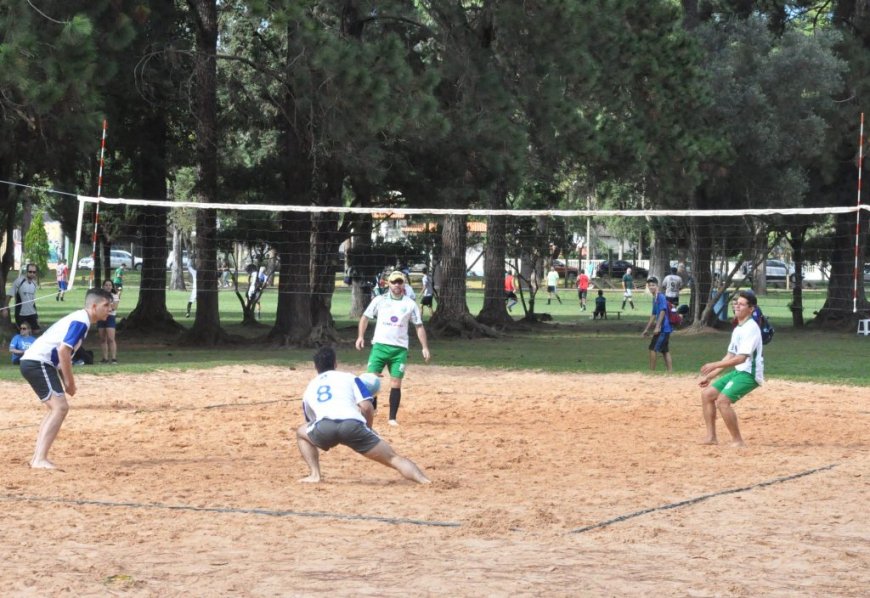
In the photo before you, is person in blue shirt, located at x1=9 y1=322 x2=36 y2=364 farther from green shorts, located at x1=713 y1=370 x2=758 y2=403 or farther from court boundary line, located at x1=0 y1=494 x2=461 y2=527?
green shorts, located at x1=713 y1=370 x2=758 y2=403

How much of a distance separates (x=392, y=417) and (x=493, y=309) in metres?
18.2

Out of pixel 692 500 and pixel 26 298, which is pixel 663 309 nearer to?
pixel 692 500

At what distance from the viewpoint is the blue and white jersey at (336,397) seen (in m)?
9.27

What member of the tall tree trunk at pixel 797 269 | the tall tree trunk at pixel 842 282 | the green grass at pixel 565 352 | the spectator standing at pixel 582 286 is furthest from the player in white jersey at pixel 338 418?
the spectator standing at pixel 582 286

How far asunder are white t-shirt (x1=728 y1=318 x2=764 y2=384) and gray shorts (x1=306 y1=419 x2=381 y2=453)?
13.2ft

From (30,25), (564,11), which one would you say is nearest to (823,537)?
(30,25)

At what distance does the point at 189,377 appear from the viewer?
18266 millimetres

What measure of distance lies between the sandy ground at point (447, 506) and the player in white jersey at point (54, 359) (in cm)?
33

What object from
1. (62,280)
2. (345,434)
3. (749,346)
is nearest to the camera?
(345,434)

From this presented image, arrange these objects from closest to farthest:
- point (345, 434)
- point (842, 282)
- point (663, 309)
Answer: point (345, 434) → point (663, 309) → point (842, 282)

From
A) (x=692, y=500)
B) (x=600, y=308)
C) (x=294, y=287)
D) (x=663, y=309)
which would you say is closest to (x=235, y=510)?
(x=692, y=500)

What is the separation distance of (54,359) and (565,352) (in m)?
14.8

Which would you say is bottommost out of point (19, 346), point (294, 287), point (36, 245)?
point (19, 346)

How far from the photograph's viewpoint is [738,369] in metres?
11.8
